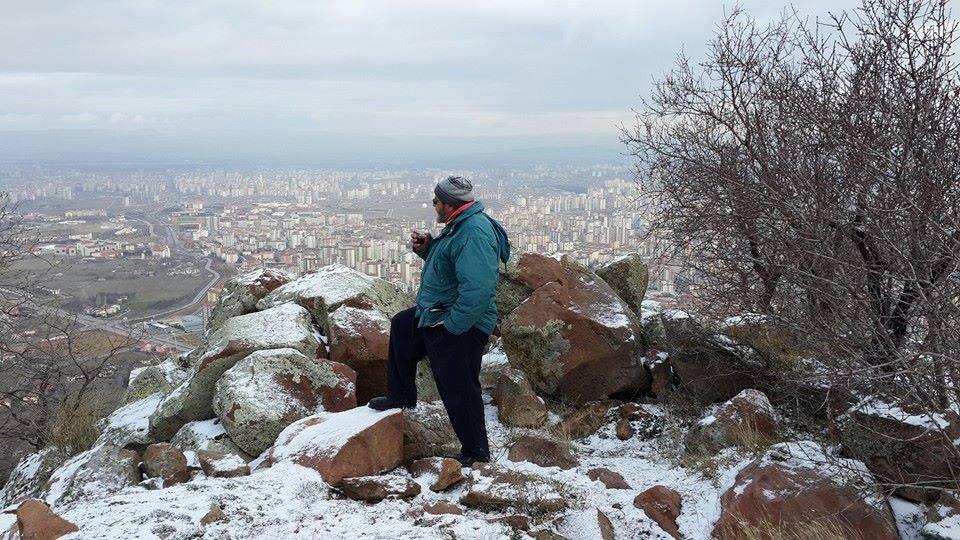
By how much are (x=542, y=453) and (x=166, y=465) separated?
2818mm

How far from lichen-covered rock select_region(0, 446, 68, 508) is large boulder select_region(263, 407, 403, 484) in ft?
9.70

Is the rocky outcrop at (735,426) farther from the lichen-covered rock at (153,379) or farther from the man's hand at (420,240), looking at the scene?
the lichen-covered rock at (153,379)

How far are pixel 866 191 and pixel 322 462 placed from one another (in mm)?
4314

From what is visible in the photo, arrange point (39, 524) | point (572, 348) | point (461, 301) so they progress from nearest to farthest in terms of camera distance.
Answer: point (39, 524) < point (461, 301) < point (572, 348)

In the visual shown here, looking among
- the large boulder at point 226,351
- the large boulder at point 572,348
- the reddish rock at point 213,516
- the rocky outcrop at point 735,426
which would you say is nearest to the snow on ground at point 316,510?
the reddish rock at point 213,516

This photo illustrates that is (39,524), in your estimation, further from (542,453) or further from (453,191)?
(542,453)

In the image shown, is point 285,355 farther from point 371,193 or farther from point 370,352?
point 371,193

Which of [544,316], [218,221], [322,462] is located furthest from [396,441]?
[218,221]

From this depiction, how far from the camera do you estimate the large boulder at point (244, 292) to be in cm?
869

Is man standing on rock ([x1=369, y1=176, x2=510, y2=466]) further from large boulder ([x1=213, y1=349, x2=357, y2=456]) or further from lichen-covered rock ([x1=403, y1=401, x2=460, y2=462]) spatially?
large boulder ([x1=213, y1=349, x2=357, y2=456])

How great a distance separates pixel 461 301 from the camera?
4371 mm

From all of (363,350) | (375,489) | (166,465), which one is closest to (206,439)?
(166,465)

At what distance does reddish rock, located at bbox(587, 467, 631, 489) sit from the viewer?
4473mm

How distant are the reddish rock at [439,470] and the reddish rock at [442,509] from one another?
0.28 m
